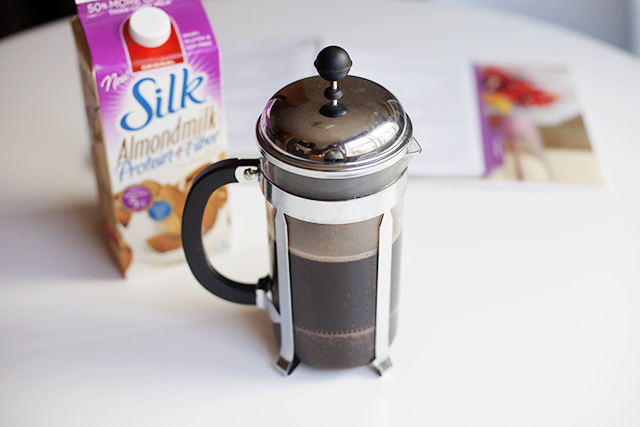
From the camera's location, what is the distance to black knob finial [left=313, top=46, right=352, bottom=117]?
1.89 feet

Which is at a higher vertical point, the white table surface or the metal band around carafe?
the metal band around carafe

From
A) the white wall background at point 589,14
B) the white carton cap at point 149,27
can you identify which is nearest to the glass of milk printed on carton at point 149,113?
the white carton cap at point 149,27

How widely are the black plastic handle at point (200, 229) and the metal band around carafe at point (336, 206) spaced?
45 mm

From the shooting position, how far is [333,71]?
58 centimetres

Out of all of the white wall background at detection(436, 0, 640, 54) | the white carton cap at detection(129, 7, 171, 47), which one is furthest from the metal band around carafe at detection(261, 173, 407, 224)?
the white wall background at detection(436, 0, 640, 54)

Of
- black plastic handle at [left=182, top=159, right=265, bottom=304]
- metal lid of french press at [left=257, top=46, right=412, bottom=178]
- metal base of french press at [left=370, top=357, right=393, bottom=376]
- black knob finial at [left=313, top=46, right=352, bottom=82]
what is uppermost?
black knob finial at [left=313, top=46, right=352, bottom=82]

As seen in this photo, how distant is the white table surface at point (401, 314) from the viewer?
702mm

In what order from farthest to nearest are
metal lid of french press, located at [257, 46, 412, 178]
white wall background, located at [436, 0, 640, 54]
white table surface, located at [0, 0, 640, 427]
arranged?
white wall background, located at [436, 0, 640, 54] < white table surface, located at [0, 0, 640, 427] < metal lid of french press, located at [257, 46, 412, 178]

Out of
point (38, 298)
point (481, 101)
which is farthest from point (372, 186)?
point (481, 101)

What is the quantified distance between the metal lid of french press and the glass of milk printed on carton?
0.62ft

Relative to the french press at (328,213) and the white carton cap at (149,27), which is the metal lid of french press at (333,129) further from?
the white carton cap at (149,27)

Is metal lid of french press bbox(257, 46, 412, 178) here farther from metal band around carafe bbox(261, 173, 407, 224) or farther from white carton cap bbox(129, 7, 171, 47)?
white carton cap bbox(129, 7, 171, 47)

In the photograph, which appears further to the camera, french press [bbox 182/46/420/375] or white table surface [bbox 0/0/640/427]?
white table surface [bbox 0/0/640/427]

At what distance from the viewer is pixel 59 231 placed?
3.01ft
